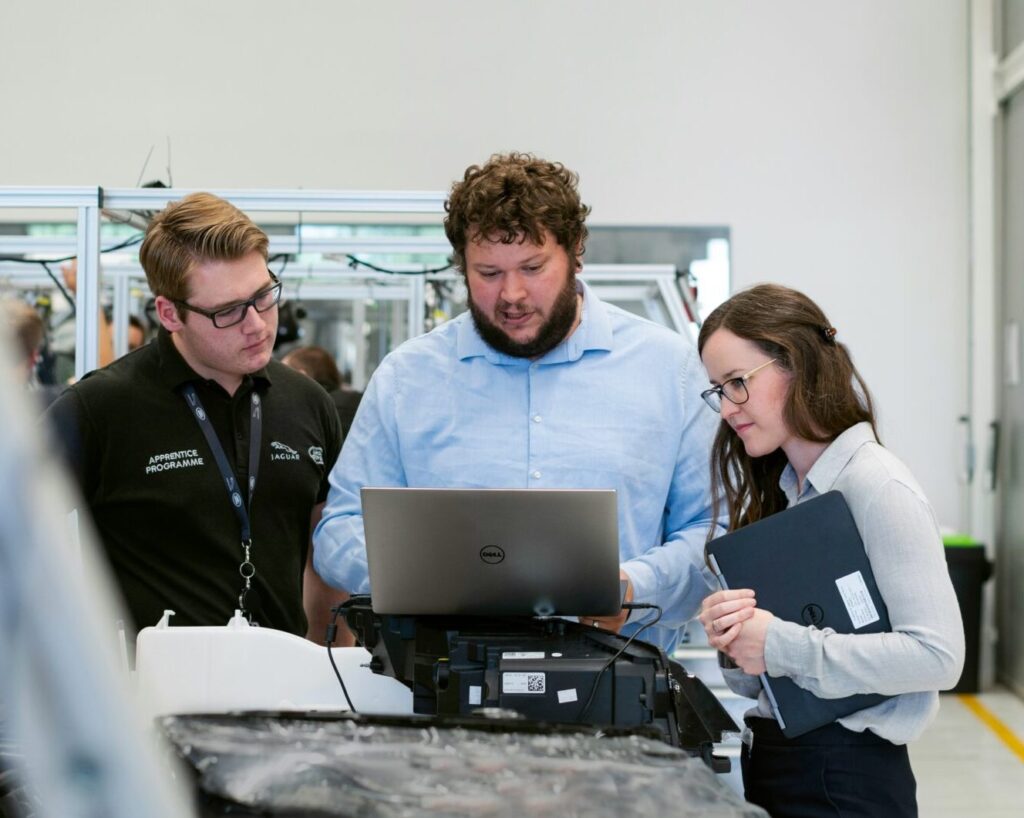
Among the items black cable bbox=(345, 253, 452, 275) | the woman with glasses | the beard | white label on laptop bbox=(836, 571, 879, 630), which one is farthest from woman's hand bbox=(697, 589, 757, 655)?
black cable bbox=(345, 253, 452, 275)

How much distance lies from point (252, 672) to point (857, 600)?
791mm

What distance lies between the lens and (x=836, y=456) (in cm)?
156

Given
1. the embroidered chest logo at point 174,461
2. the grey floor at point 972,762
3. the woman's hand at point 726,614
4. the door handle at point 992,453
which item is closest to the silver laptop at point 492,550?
the woman's hand at point 726,614

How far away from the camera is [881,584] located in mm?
1438

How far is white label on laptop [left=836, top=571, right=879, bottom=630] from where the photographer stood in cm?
144

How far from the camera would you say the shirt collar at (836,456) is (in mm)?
1547

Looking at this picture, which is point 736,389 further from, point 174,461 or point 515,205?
point 174,461

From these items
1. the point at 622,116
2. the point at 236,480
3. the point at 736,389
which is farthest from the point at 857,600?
the point at 622,116

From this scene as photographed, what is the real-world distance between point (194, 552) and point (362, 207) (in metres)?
1.23

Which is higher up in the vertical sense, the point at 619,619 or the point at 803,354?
the point at 803,354

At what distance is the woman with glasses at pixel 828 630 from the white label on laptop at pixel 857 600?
2 centimetres

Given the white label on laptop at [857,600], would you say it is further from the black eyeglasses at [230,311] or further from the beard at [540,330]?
the black eyeglasses at [230,311]

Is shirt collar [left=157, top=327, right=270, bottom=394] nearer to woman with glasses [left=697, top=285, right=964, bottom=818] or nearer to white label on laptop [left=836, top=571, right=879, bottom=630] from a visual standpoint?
woman with glasses [left=697, top=285, right=964, bottom=818]

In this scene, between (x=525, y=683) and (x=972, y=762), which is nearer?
(x=525, y=683)
